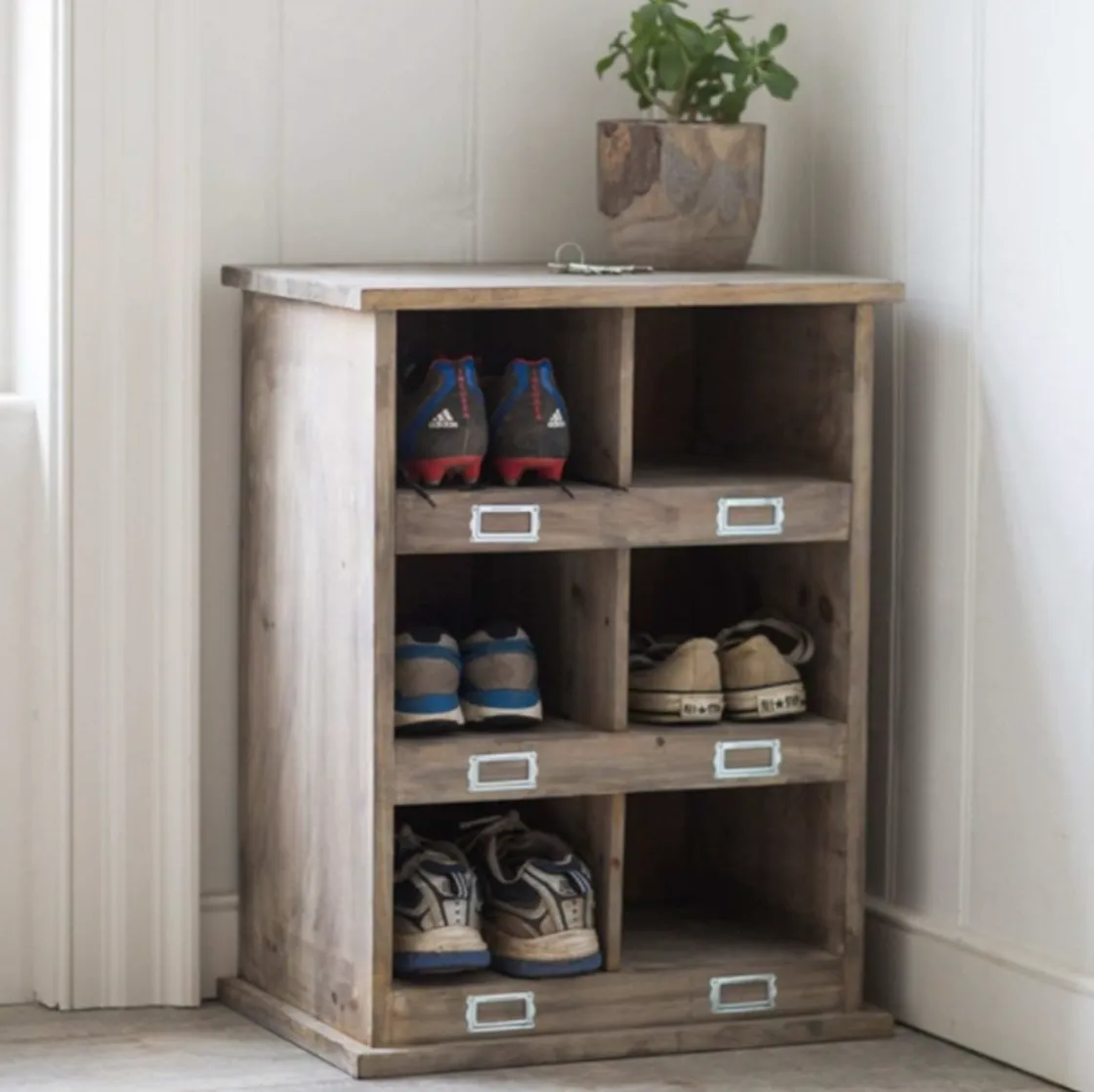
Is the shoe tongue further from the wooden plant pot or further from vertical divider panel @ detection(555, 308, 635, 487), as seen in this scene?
the wooden plant pot

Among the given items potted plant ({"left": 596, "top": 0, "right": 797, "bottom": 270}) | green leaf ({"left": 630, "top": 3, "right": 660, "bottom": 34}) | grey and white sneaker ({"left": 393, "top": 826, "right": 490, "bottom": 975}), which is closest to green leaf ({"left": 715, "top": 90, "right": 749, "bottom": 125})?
potted plant ({"left": 596, "top": 0, "right": 797, "bottom": 270})

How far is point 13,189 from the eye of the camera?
2873 millimetres

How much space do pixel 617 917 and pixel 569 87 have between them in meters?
1.06

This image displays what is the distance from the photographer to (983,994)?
269 centimetres

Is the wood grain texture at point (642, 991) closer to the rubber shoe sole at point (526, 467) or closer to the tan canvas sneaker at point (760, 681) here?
the tan canvas sneaker at point (760, 681)

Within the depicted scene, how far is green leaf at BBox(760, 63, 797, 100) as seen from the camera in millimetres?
2832

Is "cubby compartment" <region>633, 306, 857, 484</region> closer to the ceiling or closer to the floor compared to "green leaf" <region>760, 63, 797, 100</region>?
closer to the floor

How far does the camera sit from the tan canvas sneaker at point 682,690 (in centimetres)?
271

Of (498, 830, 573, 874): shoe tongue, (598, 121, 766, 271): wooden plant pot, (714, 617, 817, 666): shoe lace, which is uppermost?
(598, 121, 766, 271): wooden plant pot

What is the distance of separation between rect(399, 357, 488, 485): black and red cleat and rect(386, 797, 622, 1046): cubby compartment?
1.38 feet

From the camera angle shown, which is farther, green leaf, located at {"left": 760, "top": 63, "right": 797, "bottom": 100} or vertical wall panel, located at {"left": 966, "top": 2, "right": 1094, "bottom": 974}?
green leaf, located at {"left": 760, "top": 63, "right": 797, "bottom": 100}

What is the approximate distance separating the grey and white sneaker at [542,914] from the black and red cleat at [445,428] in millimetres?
448

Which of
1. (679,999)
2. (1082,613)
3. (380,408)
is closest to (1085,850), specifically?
(1082,613)

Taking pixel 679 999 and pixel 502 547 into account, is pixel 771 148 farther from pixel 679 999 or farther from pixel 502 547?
pixel 679 999
